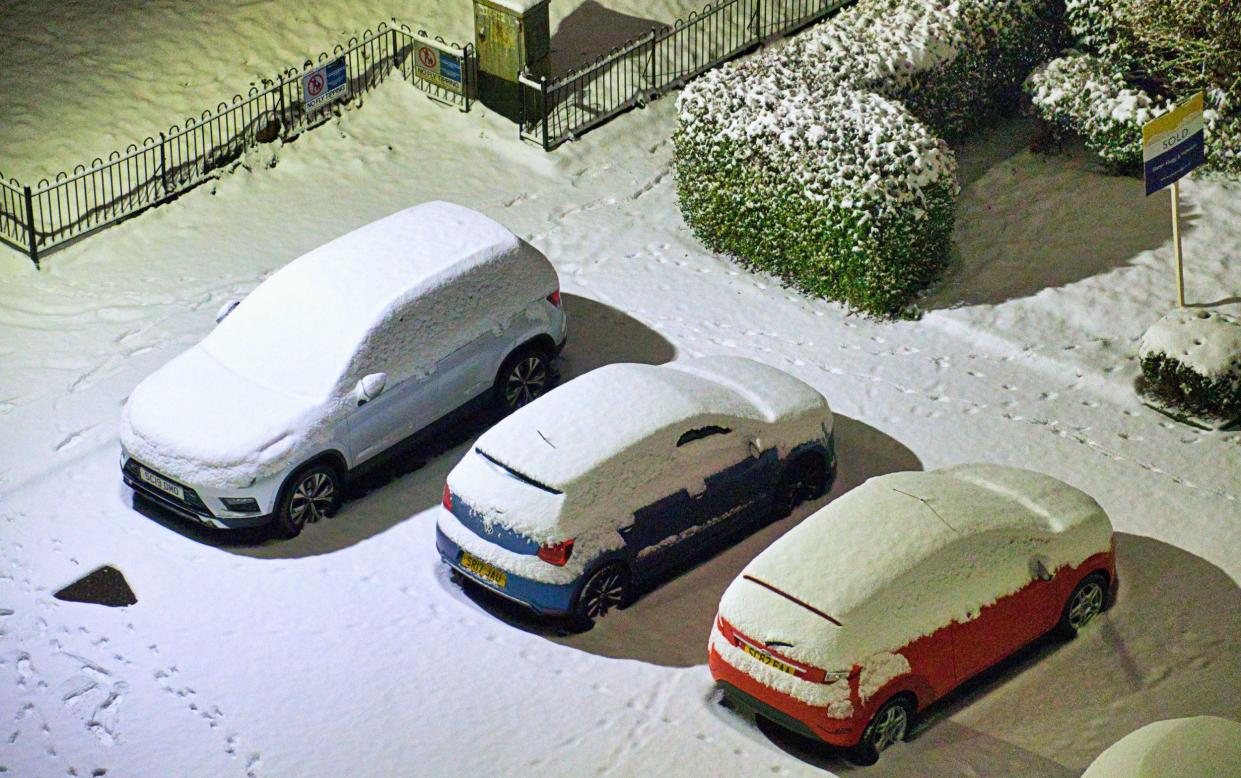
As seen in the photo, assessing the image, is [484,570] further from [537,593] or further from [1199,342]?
[1199,342]

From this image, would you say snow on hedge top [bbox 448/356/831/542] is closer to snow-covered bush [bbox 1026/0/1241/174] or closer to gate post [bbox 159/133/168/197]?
snow-covered bush [bbox 1026/0/1241/174]

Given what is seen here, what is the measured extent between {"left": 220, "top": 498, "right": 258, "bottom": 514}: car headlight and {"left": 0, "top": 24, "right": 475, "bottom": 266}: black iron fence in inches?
235

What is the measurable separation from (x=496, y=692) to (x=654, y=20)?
455 inches

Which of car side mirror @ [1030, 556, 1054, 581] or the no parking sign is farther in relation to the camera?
the no parking sign

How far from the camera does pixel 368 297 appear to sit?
13.8 metres

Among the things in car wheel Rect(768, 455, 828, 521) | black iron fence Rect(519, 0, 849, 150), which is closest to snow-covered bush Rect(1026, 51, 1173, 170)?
black iron fence Rect(519, 0, 849, 150)

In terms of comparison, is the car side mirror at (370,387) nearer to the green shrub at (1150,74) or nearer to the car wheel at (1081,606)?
the car wheel at (1081,606)

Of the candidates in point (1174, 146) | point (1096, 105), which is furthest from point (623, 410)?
point (1096, 105)

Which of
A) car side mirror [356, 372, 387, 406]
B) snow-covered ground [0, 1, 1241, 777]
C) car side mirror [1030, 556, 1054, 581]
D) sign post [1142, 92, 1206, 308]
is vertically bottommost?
snow-covered ground [0, 1, 1241, 777]

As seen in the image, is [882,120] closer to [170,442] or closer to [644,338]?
[644,338]

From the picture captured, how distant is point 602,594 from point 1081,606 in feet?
11.1

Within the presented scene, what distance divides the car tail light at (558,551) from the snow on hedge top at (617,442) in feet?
0.21

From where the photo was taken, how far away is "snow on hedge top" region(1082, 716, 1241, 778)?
8.95 metres

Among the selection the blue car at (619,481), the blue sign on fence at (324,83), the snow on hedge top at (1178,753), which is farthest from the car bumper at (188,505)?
the blue sign on fence at (324,83)
